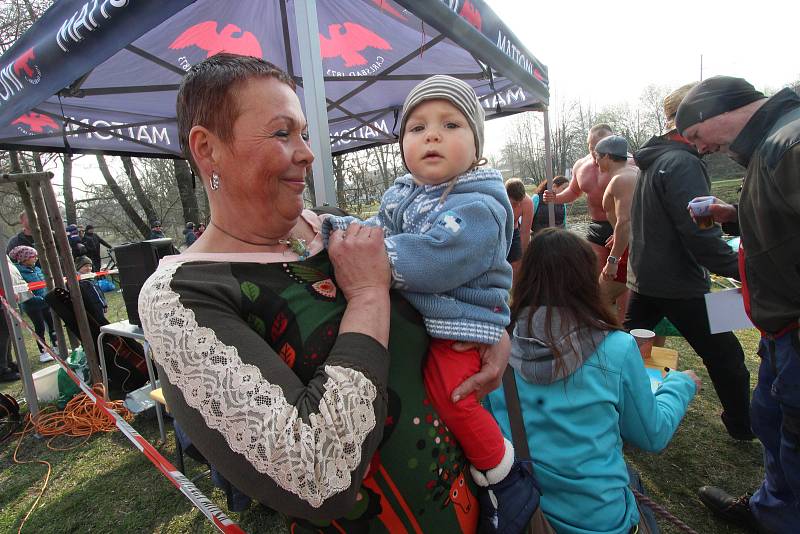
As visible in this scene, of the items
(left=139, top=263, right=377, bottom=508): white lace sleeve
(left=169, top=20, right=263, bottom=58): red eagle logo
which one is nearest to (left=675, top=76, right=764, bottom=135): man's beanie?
(left=139, top=263, right=377, bottom=508): white lace sleeve

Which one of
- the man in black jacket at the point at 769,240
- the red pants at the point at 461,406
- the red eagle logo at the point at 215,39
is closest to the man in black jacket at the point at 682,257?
the man in black jacket at the point at 769,240

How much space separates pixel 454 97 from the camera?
1.22 m

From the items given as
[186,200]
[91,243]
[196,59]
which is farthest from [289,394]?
[91,243]

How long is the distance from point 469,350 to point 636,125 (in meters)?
51.0

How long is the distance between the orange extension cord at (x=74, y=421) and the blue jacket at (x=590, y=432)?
165 inches

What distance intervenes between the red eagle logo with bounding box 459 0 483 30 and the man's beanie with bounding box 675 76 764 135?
1.15 m

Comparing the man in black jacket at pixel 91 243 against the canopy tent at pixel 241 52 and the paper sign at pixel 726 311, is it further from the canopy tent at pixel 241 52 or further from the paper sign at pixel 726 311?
the paper sign at pixel 726 311

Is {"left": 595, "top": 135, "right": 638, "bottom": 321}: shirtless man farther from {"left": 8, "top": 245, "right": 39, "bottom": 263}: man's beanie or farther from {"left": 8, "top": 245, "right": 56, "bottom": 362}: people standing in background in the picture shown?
{"left": 8, "top": 245, "right": 39, "bottom": 263}: man's beanie

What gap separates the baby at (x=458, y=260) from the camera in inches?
41.6

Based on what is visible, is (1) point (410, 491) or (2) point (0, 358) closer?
(1) point (410, 491)

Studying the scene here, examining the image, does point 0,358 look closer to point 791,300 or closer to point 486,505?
point 486,505

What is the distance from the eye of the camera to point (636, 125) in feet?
143

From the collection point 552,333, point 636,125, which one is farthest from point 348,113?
point 636,125

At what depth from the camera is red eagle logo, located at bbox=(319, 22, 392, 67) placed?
3.82 meters
